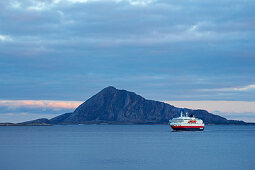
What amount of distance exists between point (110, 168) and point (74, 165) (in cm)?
705

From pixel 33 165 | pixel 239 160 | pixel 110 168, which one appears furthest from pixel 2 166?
pixel 239 160

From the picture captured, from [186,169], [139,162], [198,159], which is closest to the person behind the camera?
[186,169]

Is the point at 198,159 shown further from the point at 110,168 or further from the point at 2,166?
the point at 2,166

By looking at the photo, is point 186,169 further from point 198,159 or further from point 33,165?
point 33,165

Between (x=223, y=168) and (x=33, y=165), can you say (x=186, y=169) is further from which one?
(x=33, y=165)

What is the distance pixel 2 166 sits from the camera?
68812 mm

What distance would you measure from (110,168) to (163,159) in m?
16.2

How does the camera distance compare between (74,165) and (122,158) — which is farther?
(122,158)

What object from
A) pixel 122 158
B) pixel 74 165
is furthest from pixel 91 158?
pixel 74 165

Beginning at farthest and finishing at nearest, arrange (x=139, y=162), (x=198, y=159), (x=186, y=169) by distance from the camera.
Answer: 1. (x=198, y=159)
2. (x=139, y=162)
3. (x=186, y=169)

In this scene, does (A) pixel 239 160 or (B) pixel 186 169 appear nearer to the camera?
(B) pixel 186 169

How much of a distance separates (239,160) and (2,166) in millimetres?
41872

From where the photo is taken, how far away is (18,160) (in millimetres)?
77688

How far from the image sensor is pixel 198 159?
260ft
